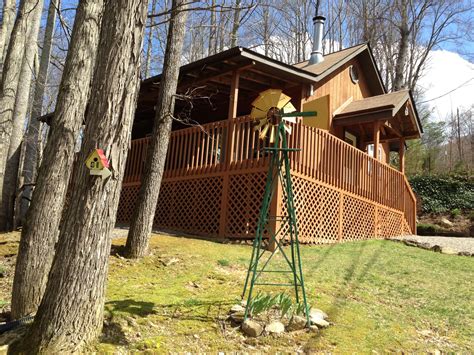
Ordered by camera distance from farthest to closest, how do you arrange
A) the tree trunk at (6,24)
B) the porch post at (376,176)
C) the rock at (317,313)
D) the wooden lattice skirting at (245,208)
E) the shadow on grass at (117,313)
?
the porch post at (376,176) → the tree trunk at (6,24) → the wooden lattice skirting at (245,208) → the rock at (317,313) → the shadow on grass at (117,313)

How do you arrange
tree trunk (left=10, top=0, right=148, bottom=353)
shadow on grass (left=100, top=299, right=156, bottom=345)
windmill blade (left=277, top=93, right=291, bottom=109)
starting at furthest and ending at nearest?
windmill blade (left=277, top=93, right=291, bottom=109) → shadow on grass (left=100, top=299, right=156, bottom=345) → tree trunk (left=10, top=0, right=148, bottom=353)

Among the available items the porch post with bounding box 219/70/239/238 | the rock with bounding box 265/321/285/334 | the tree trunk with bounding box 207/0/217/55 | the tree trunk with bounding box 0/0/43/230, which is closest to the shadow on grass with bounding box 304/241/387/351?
the rock with bounding box 265/321/285/334

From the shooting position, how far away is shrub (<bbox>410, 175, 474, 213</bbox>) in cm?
2038

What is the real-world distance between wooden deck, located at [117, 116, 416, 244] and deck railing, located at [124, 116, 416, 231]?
2cm

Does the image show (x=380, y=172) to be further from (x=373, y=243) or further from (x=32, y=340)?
(x=32, y=340)

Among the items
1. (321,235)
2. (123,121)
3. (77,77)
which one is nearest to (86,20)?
(77,77)

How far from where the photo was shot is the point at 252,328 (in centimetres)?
413

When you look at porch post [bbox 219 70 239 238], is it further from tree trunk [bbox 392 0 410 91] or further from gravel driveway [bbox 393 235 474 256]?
tree trunk [bbox 392 0 410 91]

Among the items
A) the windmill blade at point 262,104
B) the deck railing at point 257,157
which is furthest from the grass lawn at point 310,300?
the windmill blade at point 262,104

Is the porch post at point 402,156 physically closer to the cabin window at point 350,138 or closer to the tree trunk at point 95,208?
the cabin window at point 350,138

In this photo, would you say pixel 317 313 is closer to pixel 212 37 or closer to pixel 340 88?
pixel 340 88

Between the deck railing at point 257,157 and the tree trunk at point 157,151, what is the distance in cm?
142

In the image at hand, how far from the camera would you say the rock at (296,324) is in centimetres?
434

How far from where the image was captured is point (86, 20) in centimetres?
570
